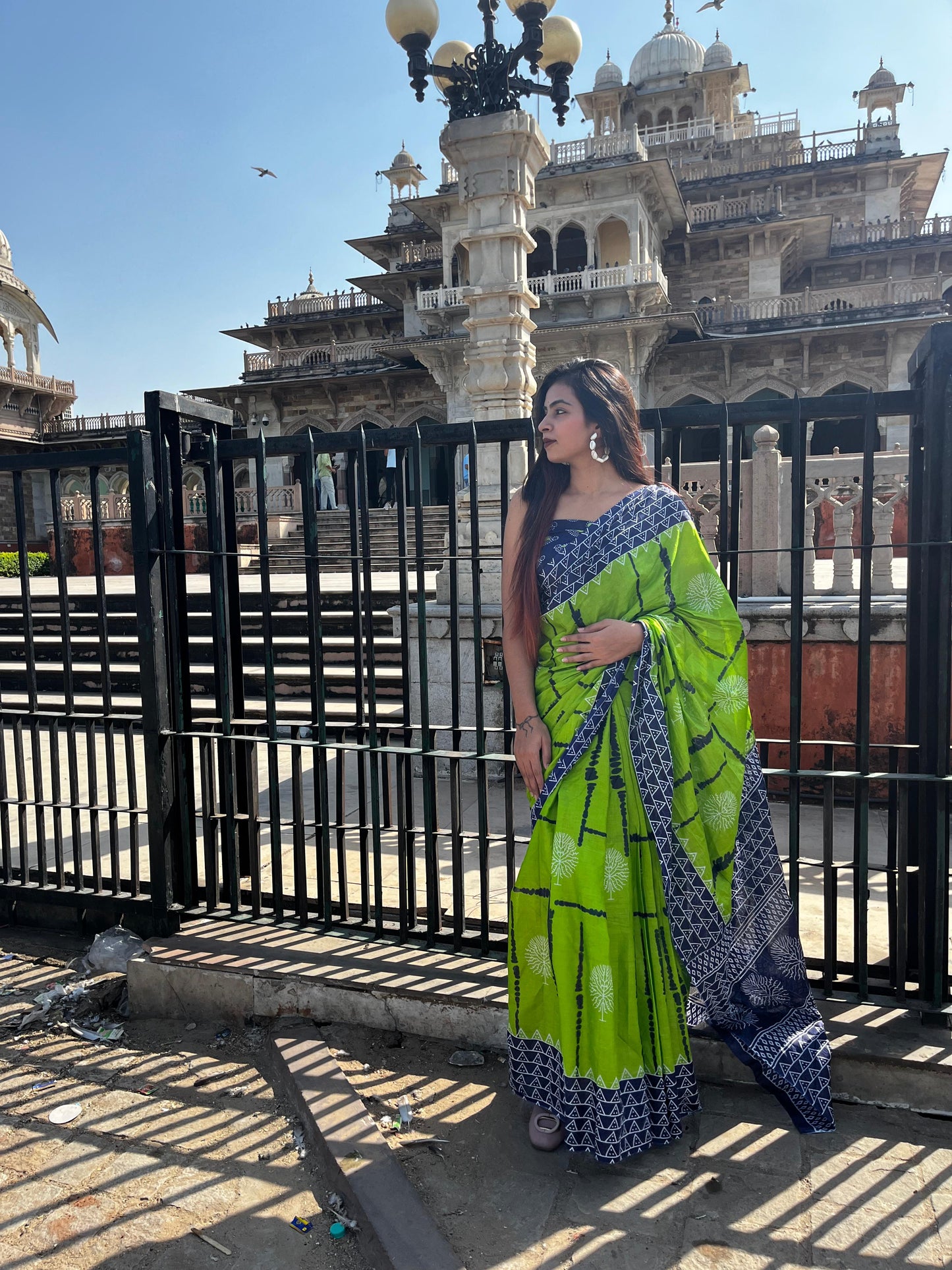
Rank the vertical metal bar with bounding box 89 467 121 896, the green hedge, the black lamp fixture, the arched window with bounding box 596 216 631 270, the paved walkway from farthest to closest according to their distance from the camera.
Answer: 1. the arched window with bounding box 596 216 631 270
2. the green hedge
3. the black lamp fixture
4. the vertical metal bar with bounding box 89 467 121 896
5. the paved walkway

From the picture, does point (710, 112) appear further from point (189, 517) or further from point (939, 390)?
point (939, 390)

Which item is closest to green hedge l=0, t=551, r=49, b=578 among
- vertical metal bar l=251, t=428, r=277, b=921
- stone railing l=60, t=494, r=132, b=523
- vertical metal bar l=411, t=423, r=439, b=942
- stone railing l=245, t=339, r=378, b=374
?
stone railing l=60, t=494, r=132, b=523

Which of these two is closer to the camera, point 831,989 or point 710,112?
point 831,989

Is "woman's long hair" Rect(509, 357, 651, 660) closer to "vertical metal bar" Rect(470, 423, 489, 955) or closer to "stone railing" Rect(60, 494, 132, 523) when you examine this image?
"vertical metal bar" Rect(470, 423, 489, 955)

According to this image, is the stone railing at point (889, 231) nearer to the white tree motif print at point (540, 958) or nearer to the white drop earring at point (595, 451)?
the white drop earring at point (595, 451)

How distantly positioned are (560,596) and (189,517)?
14183 millimetres

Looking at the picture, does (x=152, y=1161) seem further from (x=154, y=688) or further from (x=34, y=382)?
(x=34, y=382)

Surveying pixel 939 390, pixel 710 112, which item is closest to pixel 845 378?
pixel 710 112

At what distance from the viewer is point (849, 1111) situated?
7.40ft

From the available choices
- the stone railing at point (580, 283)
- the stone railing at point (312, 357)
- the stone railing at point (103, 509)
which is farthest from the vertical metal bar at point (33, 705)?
the stone railing at point (312, 357)

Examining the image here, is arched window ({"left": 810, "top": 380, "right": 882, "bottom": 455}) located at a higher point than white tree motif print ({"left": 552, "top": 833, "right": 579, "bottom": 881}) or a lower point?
higher

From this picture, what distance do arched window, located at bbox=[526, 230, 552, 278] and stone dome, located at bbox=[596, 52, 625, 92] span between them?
9.03 meters

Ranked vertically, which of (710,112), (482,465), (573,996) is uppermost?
(710,112)

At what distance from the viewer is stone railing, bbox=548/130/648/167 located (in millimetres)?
19250
